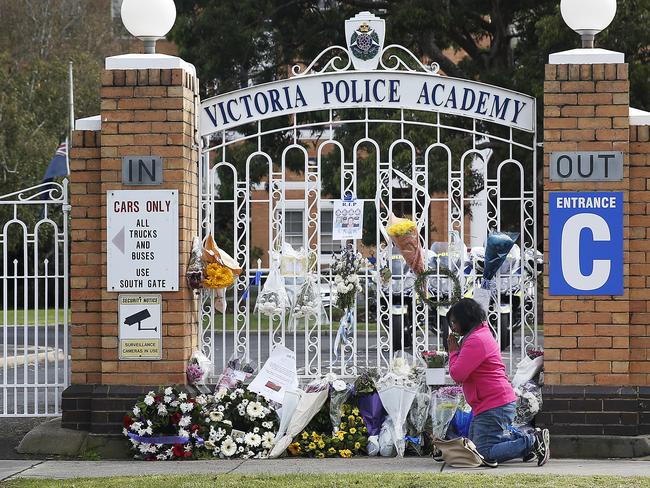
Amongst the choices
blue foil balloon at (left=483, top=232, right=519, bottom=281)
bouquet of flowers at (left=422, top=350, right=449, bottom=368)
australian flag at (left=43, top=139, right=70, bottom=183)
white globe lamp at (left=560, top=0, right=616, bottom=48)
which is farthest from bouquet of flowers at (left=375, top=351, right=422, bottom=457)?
australian flag at (left=43, top=139, right=70, bottom=183)

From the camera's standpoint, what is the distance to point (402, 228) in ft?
30.9

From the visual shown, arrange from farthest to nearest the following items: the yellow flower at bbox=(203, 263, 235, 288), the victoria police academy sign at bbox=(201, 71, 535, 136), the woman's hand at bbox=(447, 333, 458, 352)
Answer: the victoria police academy sign at bbox=(201, 71, 535, 136) < the yellow flower at bbox=(203, 263, 235, 288) < the woman's hand at bbox=(447, 333, 458, 352)

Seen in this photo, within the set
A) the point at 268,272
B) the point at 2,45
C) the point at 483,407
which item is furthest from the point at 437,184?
the point at 2,45

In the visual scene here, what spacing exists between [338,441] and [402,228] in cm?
168

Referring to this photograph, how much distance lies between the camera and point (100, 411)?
9.49m

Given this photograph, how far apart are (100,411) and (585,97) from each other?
4370 mm

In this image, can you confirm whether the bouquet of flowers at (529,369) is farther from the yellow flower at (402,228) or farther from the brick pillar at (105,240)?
the brick pillar at (105,240)

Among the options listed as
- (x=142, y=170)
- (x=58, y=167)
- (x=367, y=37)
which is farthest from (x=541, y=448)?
(x=58, y=167)

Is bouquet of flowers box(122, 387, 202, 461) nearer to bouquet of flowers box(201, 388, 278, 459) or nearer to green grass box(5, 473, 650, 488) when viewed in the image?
bouquet of flowers box(201, 388, 278, 459)

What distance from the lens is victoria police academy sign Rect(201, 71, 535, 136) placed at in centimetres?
964

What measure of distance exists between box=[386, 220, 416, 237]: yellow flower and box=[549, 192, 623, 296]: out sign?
3.45 feet

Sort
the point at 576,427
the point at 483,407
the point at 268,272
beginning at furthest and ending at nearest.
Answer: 1. the point at 268,272
2. the point at 576,427
3. the point at 483,407

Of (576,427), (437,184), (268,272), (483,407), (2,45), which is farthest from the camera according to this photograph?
(2,45)

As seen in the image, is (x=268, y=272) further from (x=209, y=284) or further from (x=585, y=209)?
(x=585, y=209)
